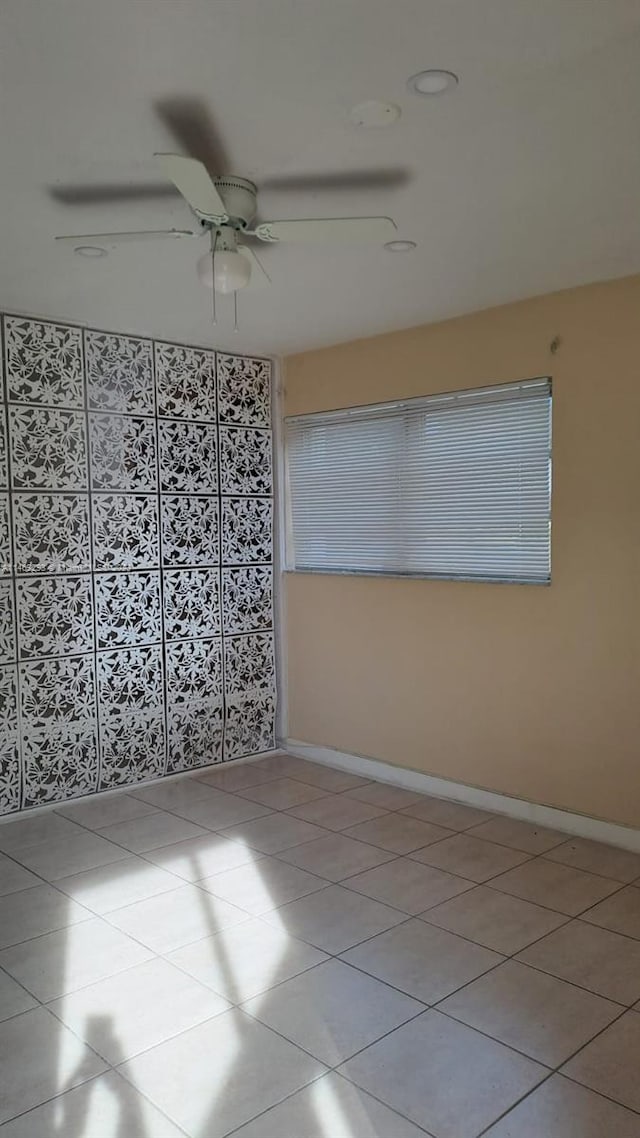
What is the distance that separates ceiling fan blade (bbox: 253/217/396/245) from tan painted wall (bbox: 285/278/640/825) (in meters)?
1.53

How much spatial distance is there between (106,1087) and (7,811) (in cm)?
219

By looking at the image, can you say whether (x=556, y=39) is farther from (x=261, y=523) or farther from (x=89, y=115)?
(x=261, y=523)

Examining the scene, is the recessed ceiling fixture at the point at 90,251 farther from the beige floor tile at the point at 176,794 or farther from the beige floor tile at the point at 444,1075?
the beige floor tile at the point at 444,1075

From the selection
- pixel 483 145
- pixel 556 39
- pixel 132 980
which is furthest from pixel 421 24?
pixel 132 980

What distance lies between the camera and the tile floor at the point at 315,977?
6.84ft

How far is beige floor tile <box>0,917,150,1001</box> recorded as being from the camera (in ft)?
8.75

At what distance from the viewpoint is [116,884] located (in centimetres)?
338

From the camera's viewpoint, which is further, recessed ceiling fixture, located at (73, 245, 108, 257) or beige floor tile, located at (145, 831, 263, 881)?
beige floor tile, located at (145, 831, 263, 881)

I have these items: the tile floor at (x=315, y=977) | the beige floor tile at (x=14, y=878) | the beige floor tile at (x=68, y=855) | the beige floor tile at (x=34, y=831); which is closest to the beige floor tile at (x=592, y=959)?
the tile floor at (x=315, y=977)

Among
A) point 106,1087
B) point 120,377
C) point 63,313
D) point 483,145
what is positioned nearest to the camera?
point 106,1087

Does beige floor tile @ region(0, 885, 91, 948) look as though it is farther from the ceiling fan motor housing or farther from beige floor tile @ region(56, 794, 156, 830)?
the ceiling fan motor housing

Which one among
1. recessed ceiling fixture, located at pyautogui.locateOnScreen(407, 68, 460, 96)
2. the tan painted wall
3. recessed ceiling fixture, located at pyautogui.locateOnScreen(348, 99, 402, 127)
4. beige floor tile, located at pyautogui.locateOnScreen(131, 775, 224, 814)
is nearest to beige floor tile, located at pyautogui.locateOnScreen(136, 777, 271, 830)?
beige floor tile, located at pyautogui.locateOnScreen(131, 775, 224, 814)

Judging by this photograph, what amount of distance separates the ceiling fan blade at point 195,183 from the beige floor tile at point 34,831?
2.87m

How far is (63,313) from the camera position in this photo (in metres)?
4.09
